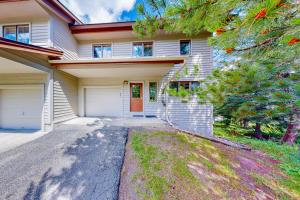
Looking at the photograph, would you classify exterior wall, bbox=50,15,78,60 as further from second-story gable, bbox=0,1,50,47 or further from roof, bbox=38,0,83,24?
roof, bbox=38,0,83,24

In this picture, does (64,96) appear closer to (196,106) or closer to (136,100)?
(136,100)

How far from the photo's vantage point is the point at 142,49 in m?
7.64

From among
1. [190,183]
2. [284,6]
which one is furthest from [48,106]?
[284,6]

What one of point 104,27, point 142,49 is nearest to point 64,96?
point 104,27

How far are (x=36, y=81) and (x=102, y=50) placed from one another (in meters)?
3.79

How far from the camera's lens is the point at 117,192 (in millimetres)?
2191

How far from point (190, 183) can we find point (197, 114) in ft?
17.8

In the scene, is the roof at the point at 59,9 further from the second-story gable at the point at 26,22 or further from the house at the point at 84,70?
the second-story gable at the point at 26,22

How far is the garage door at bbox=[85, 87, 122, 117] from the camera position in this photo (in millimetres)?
7543

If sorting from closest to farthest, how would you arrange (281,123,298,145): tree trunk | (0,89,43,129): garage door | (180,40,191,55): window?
(0,89,43,129): garage door
(281,123,298,145): tree trunk
(180,40,191,55): window

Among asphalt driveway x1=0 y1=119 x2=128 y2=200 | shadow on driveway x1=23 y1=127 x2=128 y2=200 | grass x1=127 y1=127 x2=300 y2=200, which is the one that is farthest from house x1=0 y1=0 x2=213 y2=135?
grass x1=127 y1=127 x2=300 y2=200

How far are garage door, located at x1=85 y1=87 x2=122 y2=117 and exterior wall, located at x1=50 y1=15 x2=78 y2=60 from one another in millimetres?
2190

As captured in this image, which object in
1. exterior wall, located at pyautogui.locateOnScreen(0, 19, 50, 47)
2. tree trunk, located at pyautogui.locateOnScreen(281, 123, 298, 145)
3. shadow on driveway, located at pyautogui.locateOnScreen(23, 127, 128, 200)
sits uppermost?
exterior wall, located at pyautogui.locateOnScreen(0, 19, 50, 47)

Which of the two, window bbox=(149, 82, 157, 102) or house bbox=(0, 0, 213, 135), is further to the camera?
window bbox=(149, 82, 157, 102)
